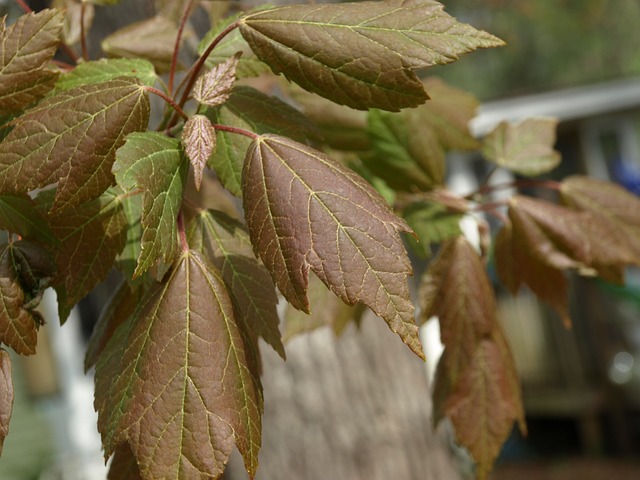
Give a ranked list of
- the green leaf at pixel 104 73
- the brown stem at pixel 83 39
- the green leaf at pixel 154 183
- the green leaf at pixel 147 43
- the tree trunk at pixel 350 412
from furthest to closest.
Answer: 1. the tree trunk at pixel 350 412
2. the green leaf at pixel 147 43
3. the brown stem at pixel 83 39
4. the green leaf at pixel 104 73
5. the green leaf at pixel 154 183

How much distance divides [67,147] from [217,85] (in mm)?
178

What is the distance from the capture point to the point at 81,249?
3.25 feet

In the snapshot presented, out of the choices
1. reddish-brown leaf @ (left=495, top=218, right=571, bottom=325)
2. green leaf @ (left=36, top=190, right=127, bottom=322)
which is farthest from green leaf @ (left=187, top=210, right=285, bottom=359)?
reddish-brown leaf @ (left=495, top=218, right=571, bottom=325)

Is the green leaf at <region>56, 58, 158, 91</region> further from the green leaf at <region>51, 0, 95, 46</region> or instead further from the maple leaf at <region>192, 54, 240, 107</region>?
the green leaf at <region>51, 0, 95, 46</region>

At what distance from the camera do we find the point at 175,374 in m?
0.85

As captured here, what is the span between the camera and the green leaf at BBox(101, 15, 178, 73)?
4.48 feet

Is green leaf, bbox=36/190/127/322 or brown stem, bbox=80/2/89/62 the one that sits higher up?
Answer: brown stem, bbox=80/2/89/62

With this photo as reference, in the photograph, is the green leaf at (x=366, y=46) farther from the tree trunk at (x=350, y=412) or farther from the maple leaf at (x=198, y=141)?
the tree trunk at (x=350, y=412)

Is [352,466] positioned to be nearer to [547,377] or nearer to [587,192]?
[587,192]

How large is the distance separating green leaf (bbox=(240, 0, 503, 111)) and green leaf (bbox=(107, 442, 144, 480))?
498mm

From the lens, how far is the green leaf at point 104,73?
1.04 m

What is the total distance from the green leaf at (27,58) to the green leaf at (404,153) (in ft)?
2.23

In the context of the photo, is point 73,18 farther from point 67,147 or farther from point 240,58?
point 67,147

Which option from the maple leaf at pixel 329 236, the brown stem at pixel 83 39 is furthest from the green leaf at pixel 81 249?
the brown stem at pixel 83 39
